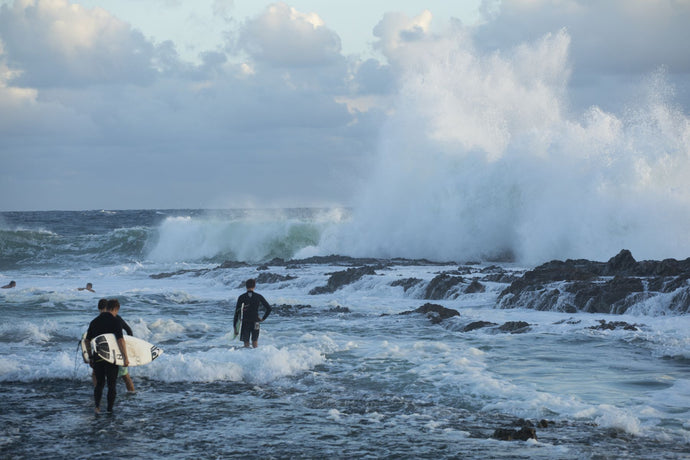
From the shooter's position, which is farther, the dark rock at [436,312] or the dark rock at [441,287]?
the dark rock at [441,287]

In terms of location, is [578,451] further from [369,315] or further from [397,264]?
[397,264]

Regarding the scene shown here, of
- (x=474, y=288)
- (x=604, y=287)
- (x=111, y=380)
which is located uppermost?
(x=604, y=287)

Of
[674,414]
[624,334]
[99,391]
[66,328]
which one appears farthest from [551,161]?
[99,391]

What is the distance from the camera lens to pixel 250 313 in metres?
12.8

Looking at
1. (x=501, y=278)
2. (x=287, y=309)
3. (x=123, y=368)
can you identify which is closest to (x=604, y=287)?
(x=501, y=278)

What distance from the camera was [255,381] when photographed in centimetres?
1091

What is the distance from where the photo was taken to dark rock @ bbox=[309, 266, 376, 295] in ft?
81.3

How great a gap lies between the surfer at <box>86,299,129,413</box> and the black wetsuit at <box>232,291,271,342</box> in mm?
3740

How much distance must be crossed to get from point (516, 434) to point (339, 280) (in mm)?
17616

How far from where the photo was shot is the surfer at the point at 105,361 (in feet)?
28.8

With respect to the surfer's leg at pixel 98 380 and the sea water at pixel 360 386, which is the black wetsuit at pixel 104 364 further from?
the sea water at pixel 360 386

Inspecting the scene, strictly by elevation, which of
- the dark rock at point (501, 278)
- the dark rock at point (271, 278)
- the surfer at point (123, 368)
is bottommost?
the surfer at point (123, 368)

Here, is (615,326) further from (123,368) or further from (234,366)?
(123,368)

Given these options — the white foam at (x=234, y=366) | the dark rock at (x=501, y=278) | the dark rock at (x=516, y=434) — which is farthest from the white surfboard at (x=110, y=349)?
the dark rock at (x=501, y=278)
